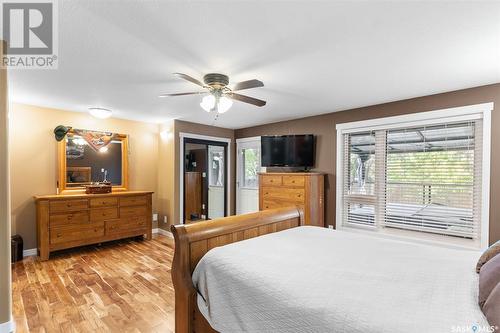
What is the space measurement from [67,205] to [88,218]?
0.35 metres

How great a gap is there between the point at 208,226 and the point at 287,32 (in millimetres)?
1534

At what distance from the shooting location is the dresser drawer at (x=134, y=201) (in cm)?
419

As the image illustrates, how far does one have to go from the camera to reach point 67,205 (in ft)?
12.0

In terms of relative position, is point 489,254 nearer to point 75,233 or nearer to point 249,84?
point 249,84

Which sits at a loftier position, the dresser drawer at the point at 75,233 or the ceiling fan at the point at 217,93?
the ceiling fan at the point at 217,93

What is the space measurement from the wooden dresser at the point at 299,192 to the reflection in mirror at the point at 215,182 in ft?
5.65

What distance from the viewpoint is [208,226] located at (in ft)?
Answer: 6.28

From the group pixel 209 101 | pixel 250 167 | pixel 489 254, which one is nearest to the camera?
pixel 489 254

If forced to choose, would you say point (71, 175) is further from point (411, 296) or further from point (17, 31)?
point (411, 296)

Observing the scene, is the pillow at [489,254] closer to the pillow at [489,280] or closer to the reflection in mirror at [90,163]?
the pillow at [489,280]

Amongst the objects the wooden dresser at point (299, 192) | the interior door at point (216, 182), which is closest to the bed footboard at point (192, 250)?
the wooden dresser at point (299, 192)

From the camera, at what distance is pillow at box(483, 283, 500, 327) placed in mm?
925

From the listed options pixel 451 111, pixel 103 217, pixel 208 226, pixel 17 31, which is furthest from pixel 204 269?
pixel 451 111

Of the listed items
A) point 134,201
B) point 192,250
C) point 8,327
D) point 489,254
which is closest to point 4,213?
point 8,327
